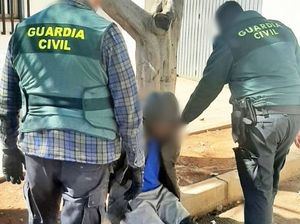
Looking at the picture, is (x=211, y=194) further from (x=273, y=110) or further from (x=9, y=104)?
(x=9, y=104)

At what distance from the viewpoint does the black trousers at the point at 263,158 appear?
301 cm

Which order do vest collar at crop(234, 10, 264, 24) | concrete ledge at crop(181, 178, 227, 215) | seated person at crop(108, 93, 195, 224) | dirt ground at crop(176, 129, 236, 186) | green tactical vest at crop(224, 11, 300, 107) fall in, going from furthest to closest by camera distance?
dirt ground at crop(176, 129, 236, 186), concrete ledge at crop(181, 178, 227, 215), vest collar at crop(234, 10, 264, 24), green tactical vest at crop(224, 11, 300, 107), seated person at crop(108, 93, 195, 224)

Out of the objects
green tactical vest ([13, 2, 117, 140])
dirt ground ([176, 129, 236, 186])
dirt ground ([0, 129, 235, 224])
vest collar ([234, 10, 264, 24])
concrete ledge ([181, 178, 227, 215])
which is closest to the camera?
green tactical vest ([13, 2, 117, 140])

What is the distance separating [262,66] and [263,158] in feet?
1.98

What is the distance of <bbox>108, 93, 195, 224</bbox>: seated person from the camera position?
8.95ft

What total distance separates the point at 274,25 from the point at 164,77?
110 centimetres

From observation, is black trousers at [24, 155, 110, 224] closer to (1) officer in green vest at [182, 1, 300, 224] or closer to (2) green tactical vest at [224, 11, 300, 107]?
(1) officer in green vest at [182, 1, 300, 224]

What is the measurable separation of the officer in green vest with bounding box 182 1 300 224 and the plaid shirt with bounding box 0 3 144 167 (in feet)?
2.57

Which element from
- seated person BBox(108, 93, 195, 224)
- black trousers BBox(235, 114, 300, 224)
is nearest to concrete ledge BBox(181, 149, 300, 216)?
black trousers BBox(235, 114, 300, 224)

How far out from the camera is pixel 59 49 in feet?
7.13

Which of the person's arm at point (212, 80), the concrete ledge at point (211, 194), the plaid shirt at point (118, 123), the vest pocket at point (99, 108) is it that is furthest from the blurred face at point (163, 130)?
the concrete ledge at point (211, 194)

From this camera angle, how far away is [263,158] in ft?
10.0

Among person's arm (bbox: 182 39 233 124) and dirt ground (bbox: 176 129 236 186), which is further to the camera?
dirt ground (bbox: 176 129 236 186)

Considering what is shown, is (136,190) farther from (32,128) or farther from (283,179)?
(283,179)
